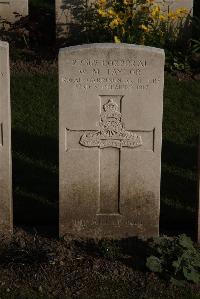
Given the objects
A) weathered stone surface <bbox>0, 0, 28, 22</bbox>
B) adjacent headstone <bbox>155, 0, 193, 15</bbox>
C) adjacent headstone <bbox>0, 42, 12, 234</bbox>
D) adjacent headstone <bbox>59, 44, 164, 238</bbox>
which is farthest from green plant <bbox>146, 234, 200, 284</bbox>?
weathered stone surface <bbox>0, 0, 28, 22</bbox>

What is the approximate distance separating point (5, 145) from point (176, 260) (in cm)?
171

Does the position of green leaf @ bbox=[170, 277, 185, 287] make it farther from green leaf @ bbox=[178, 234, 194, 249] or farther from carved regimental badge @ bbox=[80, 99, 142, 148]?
carved regimental badge @ bbox=[80, 99, 142, 148]

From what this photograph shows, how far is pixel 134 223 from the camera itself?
6.84 m

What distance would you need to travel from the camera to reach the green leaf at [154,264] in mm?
6277

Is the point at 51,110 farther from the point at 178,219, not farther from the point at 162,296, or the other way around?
the point at 162,296

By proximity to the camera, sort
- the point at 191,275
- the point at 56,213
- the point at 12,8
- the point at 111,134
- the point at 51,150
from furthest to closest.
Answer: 1. the point at 12,8
2. the point at 51,150
3. the point at 56,213
4. the point at 111,134
5. the point at 191,275

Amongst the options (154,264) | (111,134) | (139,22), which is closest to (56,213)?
(111,134)

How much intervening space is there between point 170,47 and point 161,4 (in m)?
0.66

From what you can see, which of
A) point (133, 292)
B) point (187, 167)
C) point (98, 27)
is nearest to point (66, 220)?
point (133, 292)

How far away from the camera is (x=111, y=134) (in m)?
6.55

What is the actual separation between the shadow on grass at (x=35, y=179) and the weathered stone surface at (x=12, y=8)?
2947 millimetres

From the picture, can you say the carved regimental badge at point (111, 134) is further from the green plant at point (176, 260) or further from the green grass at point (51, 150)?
the green grass at point (51, 150)

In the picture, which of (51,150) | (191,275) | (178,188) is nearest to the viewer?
(191,275)

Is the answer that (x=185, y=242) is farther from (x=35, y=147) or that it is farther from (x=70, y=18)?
(x=70, y=18)
